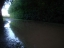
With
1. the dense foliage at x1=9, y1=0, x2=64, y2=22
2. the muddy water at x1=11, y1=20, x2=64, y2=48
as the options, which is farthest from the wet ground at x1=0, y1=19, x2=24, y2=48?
the dense foliage at x1=9, y1=0, x2=64, y2=22

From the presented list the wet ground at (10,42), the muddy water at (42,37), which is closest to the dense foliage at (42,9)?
the muddy water at (42,37)

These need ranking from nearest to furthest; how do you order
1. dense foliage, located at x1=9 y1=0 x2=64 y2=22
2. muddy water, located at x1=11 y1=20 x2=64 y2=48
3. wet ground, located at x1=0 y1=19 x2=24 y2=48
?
wet ground, located at x1=0 y1=19 x2=24 y2=48 < muddy water, located at x1=11 y1=20 x2=64 y2=48 < dense foliage, located at x1=9 y1=0 x2=64 y2=22

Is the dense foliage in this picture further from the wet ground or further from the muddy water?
the wet ground

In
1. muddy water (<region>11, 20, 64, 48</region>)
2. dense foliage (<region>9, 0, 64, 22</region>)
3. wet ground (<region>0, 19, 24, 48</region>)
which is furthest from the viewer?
dense foliage (<region>9, 0, 64, 22</region>)

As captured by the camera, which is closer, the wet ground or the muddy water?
the wet ground

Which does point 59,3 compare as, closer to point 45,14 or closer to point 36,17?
point 45,14

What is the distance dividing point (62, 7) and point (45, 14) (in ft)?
13.4

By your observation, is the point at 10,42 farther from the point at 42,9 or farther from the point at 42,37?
the point at 42,9

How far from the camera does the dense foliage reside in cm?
2150

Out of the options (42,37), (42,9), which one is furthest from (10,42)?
(42,9)

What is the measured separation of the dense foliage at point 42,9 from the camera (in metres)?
21.5

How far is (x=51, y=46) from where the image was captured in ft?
23.0

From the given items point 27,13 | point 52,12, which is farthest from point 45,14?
point 27,13

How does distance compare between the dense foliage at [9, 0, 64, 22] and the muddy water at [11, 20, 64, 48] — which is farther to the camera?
the dense foliage at [9, 0, 64, 22]
